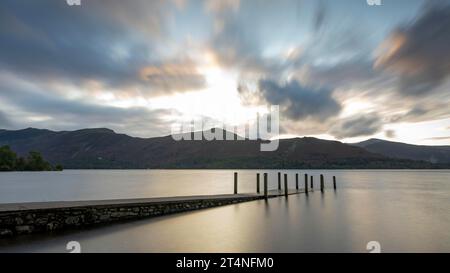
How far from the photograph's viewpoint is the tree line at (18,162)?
132200mm

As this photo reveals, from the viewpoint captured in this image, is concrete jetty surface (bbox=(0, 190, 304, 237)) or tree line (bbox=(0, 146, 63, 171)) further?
tree line (bbox=(0, 146, 63, 171))

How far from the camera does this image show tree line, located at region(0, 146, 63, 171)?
132 metres

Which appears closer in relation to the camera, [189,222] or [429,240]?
[429,240]

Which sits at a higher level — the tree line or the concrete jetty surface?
the tree line

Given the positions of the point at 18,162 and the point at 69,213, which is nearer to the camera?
the point at 69,213

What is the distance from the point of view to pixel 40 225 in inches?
576

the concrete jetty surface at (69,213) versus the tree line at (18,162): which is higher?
the tree line at (18,162)

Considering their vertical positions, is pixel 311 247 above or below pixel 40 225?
below

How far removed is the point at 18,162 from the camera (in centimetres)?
13850

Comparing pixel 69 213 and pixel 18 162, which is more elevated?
pixel 18 162

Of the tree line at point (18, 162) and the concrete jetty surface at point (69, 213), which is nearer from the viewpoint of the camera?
the concrete jetty surface at point (69, 213)
